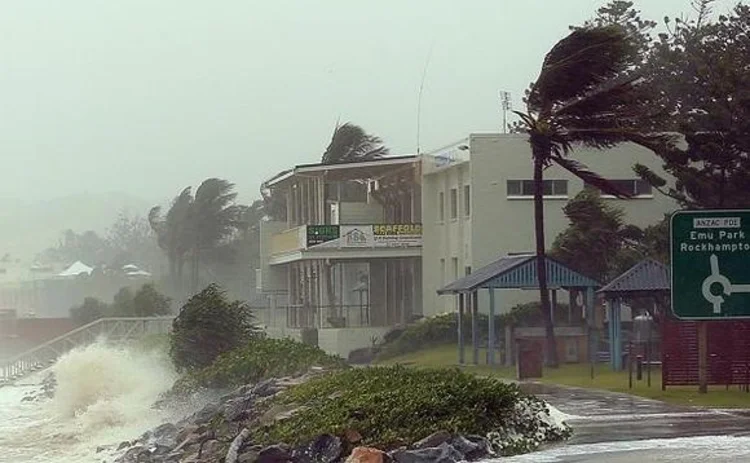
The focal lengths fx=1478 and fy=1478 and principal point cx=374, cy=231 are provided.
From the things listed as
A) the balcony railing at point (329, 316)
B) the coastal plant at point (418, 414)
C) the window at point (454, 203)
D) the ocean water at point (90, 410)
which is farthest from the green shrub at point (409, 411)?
the balcony railing at point (329, 316)

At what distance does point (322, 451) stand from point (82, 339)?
48.6m

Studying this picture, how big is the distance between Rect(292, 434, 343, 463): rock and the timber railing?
132 feet

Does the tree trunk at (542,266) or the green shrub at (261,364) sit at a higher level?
the tree trunk at (542,266)

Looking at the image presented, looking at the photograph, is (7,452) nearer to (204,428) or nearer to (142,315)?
(204,428)

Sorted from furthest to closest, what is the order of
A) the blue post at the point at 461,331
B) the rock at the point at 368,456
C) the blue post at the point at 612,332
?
the blue post at the point at 461,331
the blue post at the point at 612,332
the rock at the point at 368,456

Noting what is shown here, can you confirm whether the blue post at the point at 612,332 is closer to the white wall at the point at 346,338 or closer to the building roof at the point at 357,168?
the white wall at the point at 346,338

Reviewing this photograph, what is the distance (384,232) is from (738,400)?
28271 mm

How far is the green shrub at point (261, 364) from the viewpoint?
3188 cm

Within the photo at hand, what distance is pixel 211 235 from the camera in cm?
9575

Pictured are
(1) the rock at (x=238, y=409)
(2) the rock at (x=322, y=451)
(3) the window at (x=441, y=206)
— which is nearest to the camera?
(2) the rock at (x=322, y=451)

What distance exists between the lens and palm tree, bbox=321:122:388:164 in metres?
71.4

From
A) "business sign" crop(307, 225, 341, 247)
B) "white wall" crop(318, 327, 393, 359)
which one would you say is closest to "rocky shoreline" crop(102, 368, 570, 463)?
"white wall" crop(318, 327, 393, 359)

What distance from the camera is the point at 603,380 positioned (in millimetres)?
31453

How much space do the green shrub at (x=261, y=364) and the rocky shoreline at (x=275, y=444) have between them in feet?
8.19
